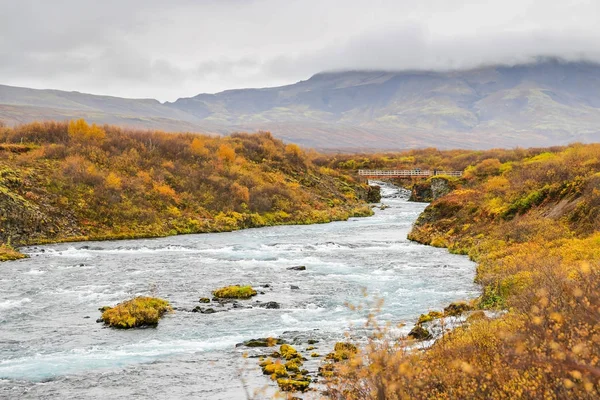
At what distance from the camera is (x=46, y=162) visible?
183 feet

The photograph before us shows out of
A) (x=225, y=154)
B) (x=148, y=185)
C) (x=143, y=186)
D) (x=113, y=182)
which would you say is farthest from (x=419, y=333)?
(x=225, y=154)

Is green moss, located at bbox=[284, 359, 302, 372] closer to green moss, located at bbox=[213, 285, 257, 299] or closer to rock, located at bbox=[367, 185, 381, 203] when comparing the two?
green moss, located at bbox=[213, 285, 257, 299]

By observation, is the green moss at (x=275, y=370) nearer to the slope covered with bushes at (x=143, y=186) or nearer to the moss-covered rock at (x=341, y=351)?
the moss-covered rock at (x=341, y=351)

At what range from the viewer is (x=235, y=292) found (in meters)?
26.4

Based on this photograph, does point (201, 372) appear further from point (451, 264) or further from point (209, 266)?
point (451, 264)

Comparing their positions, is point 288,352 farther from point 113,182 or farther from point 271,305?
point 113,182

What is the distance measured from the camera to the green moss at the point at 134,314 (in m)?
21.5

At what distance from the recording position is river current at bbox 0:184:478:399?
52.9ft

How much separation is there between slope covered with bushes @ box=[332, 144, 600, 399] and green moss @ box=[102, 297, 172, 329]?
10.8 m

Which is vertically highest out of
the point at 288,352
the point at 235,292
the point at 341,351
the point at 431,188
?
the point at 341,351

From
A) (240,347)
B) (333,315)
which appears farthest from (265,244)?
(240,347)

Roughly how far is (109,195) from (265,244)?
17955 millimetres

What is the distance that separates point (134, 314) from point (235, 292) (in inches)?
222

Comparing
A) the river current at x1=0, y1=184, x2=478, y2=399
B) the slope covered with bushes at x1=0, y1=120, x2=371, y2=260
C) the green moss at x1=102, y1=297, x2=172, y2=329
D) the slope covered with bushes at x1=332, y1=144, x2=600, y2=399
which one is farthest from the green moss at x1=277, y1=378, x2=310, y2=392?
the slope covered with bushes at x1=0, y1=120, x2=371, y2=260
